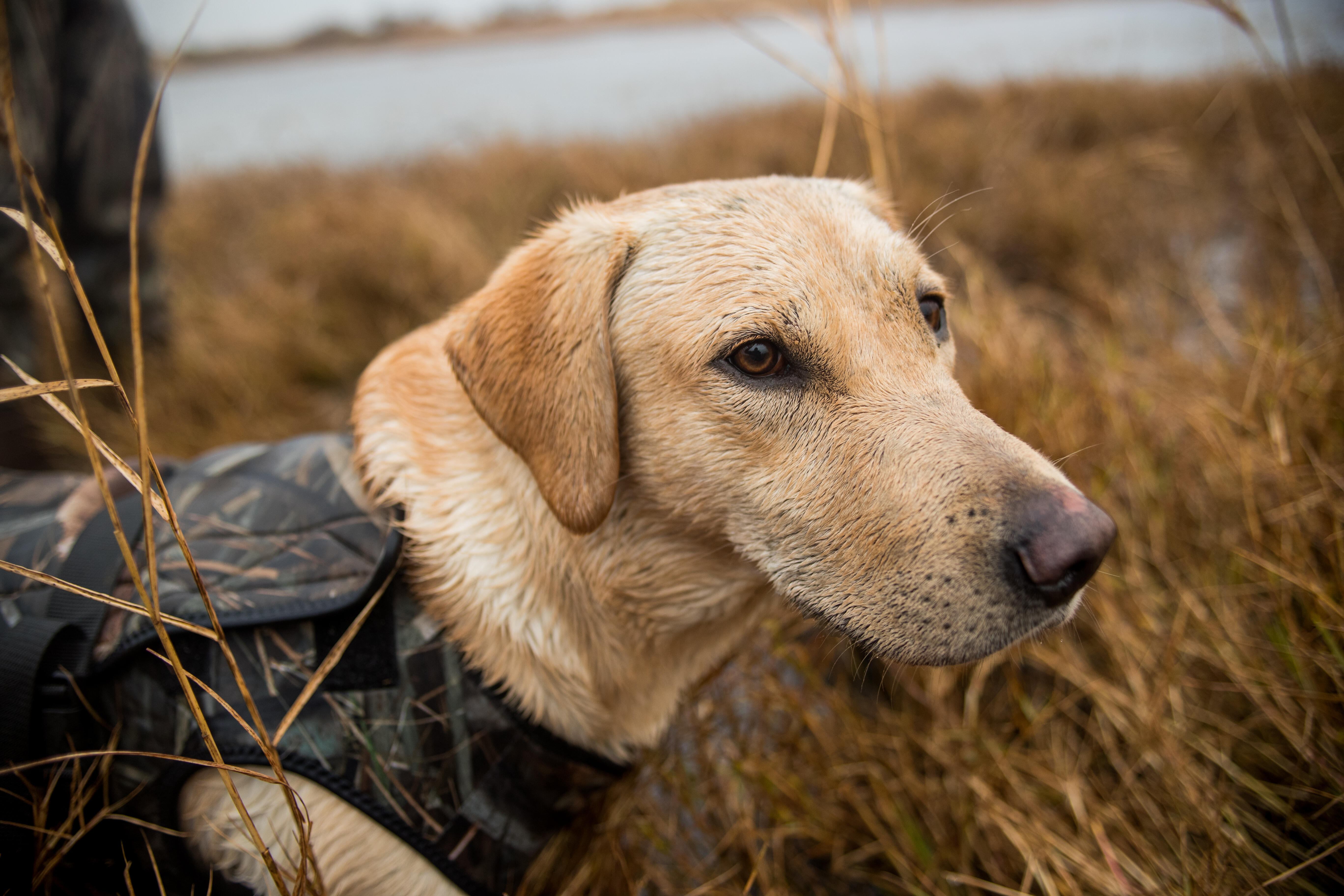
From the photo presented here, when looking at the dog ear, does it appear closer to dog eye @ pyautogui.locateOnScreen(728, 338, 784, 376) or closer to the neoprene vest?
dog eye @ pyautogui.locateOnScreen(728, 338, 784, 376)

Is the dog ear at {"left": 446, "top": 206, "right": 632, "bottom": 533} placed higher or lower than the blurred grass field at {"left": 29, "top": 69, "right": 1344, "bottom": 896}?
higher

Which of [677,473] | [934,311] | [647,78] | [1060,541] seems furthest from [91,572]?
[647,78]

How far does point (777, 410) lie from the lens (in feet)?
5.18

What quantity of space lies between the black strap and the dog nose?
1.98 m

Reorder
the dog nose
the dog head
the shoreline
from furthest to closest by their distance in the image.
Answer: the shoreline, the dog head, the dog nose

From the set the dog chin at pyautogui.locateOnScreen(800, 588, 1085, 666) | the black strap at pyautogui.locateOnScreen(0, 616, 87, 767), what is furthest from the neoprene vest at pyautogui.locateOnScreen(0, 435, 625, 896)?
the dog chin at pyautogui.locateOnScreen(800, 588, 1085, 666)

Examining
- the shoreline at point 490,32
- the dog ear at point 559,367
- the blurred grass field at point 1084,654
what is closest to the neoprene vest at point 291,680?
the dog ear at point 559,367

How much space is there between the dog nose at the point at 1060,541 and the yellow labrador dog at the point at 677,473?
0.01 metres

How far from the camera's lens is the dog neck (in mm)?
1681

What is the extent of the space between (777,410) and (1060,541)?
2.03 ft

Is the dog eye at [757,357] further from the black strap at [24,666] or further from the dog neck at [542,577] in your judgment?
the black strap at [24,666]

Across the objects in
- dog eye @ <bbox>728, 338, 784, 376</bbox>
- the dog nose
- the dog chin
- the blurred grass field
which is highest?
dog eye @ <bbox>728, 338, 784, 376</bbox>

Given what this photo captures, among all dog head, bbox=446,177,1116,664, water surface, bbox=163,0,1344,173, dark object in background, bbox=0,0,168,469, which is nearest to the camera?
dog head, bbox=446,177,1116,664

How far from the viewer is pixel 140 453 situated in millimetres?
1193
